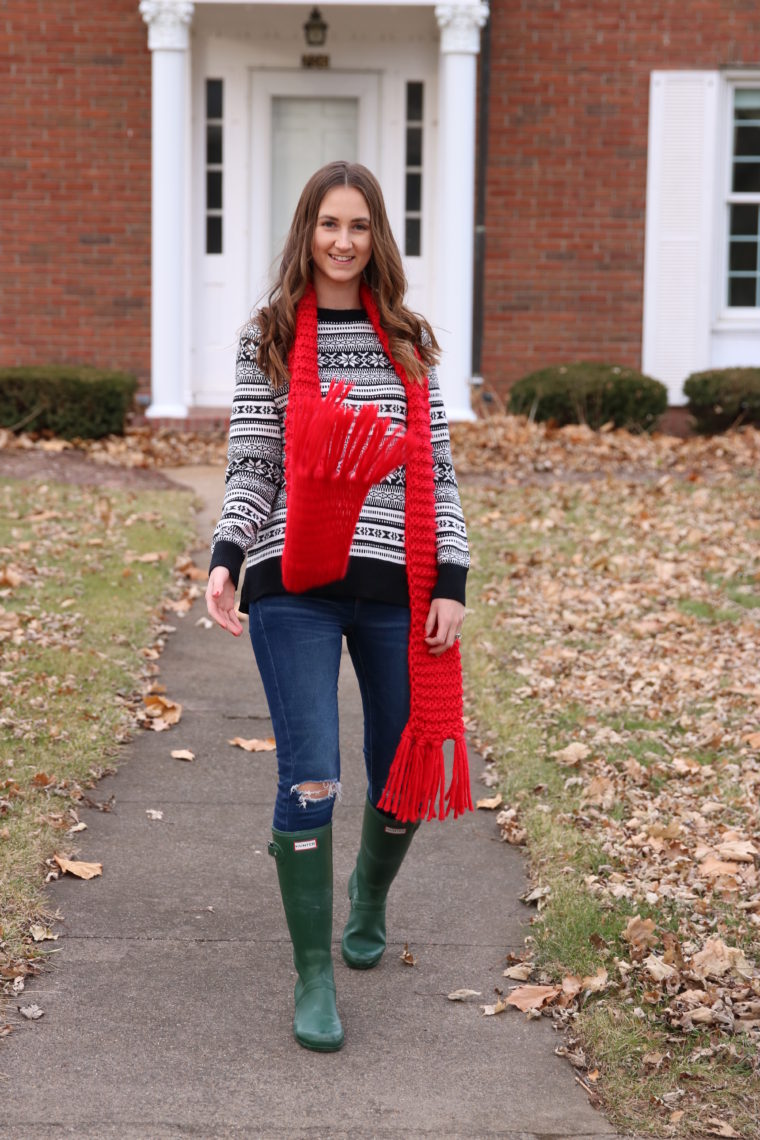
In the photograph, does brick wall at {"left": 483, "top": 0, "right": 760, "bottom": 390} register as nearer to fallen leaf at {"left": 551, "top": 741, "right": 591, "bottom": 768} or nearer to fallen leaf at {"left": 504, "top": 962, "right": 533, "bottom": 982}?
fallen leaf at {"left": 551, "top": 741, "right": 591, "bottom": 768}

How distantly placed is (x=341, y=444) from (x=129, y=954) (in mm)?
1544

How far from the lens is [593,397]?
12.1 meters

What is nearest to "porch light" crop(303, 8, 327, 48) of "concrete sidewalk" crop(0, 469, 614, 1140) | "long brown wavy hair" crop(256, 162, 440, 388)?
"concrete sidewalk" crop(0, 469, 614, 1140)

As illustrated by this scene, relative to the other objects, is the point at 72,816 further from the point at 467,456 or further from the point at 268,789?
the point at 467,456

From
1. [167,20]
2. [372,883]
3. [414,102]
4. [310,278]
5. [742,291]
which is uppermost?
[167,20]

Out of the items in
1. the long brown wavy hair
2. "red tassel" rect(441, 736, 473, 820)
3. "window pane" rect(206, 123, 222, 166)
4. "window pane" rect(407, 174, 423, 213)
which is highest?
"window pane" rect(206, 123, 222, 166)

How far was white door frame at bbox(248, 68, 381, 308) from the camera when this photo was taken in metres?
12.9

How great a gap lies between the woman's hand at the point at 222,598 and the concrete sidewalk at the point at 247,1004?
96 centimetres

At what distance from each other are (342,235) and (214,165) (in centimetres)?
1041

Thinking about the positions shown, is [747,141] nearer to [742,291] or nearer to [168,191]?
[742,291]

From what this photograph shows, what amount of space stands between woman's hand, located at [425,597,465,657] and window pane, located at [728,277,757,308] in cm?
1133

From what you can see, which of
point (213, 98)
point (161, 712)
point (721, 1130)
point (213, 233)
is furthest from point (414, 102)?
point (721, 1130)

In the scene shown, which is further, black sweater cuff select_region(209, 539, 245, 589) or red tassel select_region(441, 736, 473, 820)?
red tassel select_region(441, 736, 473, 820)

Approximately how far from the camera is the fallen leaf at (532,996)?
349 cm
